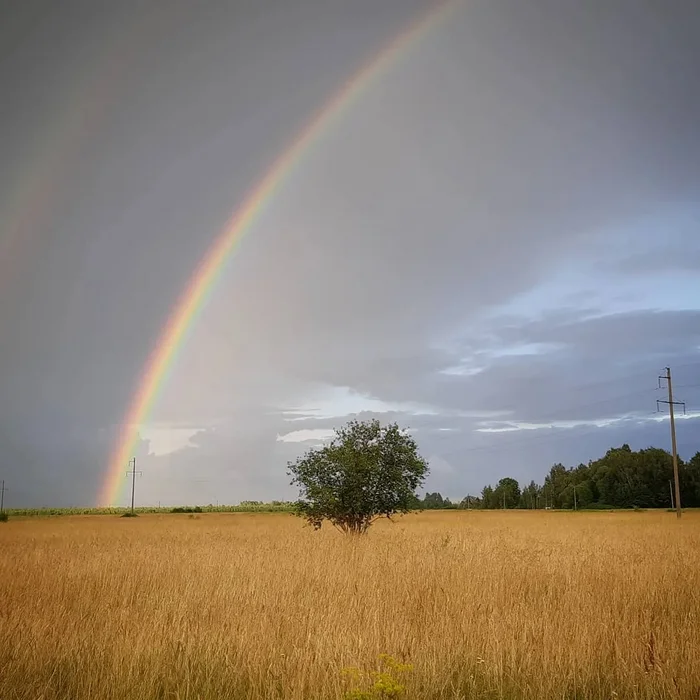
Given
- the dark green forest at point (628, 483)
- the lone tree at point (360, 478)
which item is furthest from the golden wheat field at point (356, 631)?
the dark green forest at point (628, 483)

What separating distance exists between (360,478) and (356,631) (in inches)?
746

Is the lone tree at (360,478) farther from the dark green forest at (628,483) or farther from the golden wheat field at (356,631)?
the dark green forest at (628,483)

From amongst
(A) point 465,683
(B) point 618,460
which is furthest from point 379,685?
(B) point 618,460

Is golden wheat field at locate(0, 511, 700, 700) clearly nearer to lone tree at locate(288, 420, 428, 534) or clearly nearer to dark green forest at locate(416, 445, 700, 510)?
lone tree at locate(288, 420, 428, 534)

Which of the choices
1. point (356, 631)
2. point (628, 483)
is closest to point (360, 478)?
point (356, 631)

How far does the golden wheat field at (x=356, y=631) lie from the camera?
17.8 feet

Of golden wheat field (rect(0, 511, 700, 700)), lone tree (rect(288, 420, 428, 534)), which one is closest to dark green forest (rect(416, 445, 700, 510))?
lone tree (rect(288, 420, 428, 534))

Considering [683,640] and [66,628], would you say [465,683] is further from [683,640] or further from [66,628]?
[66,628]

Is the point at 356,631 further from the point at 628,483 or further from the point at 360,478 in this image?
the point at 628,483

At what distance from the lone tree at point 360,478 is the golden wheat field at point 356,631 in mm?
13133

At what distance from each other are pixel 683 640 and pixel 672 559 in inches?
338

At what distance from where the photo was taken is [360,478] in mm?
25969

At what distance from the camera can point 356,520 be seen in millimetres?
26859

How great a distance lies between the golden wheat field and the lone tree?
13133 millimetres
